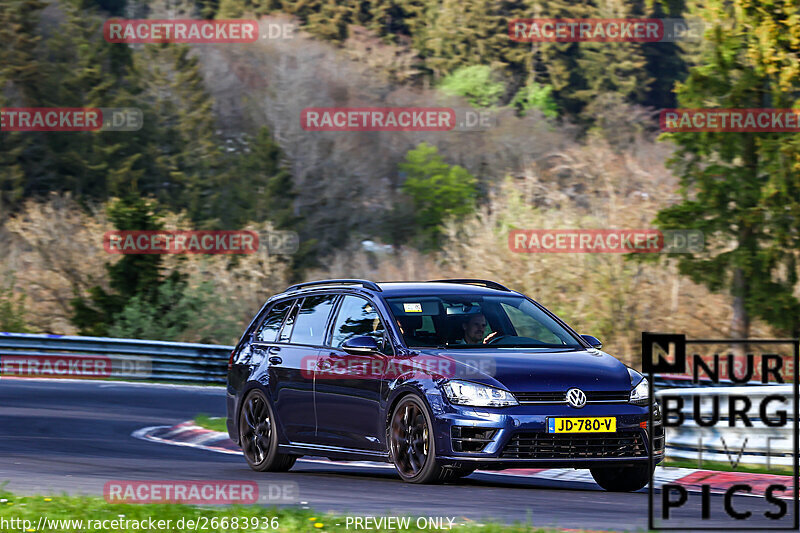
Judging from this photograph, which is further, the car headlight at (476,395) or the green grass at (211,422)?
the green grass at (211,422)

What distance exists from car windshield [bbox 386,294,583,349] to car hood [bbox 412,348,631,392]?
346 millimetres

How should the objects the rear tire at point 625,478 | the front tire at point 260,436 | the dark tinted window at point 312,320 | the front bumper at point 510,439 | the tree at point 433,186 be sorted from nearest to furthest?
the front bumper at point 510,439 → the rear tire at point 625,478 → the dark tinted window at point 312,320 → the front tire at point 260,436 → the tree at point 433,186

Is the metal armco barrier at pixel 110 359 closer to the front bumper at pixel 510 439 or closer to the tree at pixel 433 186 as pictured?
the front bumper at pixel 510 439

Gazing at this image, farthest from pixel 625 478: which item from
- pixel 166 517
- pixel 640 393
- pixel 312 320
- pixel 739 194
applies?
pixel 739 194

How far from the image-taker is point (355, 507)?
9680mm

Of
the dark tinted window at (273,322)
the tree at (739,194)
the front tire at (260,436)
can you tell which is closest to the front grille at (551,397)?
the front tire at (260,436)

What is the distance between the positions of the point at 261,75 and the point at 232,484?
8848 cm

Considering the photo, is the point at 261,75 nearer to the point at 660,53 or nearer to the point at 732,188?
the point at 660,53

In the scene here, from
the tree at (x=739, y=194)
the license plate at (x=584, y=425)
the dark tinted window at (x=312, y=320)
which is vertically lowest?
the license plate at (x=584, y=425)

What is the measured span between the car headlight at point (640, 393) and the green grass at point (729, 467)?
87.2 inches

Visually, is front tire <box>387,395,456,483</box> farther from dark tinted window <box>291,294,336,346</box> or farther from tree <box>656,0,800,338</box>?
tree <box>656,0,800,338</box>

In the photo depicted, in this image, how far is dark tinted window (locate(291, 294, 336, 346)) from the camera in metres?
12.7

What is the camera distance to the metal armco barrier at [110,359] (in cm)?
3127

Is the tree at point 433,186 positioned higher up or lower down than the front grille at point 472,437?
higher up
